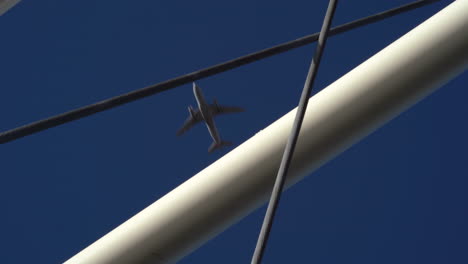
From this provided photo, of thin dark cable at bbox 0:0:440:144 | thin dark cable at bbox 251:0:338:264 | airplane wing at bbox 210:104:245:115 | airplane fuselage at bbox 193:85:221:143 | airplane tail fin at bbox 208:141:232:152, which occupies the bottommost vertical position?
thin dark cable at bbox 251:0:338:264

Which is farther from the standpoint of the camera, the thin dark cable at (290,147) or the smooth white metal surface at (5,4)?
the smooth white metal surface at (5,4)

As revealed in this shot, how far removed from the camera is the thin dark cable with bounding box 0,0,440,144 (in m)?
3.21

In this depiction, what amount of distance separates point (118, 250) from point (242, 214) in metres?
0.79

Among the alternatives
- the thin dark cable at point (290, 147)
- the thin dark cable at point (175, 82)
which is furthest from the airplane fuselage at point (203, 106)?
the thin dark cable at point (290, 147)

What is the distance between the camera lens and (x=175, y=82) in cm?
357

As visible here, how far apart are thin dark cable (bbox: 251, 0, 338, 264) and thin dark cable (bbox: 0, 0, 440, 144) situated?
0.33 meters

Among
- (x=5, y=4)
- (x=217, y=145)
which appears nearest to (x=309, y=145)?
(x=5, y=4)

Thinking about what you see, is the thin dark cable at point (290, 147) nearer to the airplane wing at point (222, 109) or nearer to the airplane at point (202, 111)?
the airplane at point (202, 111)

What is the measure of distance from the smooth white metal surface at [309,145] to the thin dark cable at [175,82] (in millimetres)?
257

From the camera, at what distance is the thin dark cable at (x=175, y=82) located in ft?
10.5

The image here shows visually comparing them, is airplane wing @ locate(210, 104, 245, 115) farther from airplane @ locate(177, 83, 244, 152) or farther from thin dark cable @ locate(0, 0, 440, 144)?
thin dark cable @ locate(0, 0, 440, 144)

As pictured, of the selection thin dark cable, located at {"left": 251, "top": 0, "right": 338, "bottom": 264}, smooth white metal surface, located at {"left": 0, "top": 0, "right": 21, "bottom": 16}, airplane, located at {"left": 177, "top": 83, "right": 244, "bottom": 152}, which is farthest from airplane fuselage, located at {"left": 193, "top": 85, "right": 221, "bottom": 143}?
thin dark cable, located at {"left": 251, "top": 0, "right": 338, "bottom": 264}

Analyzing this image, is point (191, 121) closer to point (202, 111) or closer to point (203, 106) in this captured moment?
point (202, 111)

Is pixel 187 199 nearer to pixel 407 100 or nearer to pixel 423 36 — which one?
pixel 407 100
